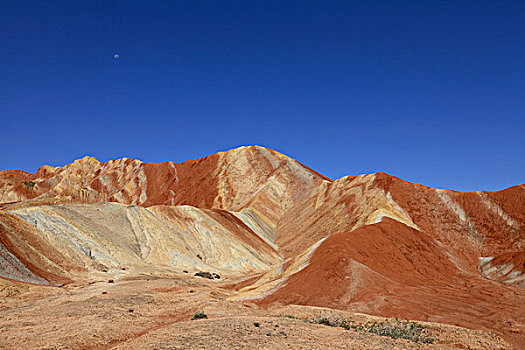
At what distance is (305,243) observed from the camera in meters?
62.0

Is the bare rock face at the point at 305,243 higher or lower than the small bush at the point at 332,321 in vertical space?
higher

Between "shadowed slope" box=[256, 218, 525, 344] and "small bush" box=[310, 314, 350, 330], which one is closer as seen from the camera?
"small bush" box=[310, 314, 350, 330]

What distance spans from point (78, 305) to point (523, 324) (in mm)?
21569

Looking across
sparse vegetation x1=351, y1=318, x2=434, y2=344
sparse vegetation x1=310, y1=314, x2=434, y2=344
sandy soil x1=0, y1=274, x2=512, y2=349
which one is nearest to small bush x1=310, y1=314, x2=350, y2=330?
sparse vegetation x1=310, y1=314, x2=434, y2=344

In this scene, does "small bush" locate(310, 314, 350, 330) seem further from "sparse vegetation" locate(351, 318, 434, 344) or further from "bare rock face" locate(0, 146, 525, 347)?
"bare rock face" locate(0, 146, 525, 347)

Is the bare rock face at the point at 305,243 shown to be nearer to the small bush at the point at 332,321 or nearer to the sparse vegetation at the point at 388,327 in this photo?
the sparse vegetation at the point at 388,327

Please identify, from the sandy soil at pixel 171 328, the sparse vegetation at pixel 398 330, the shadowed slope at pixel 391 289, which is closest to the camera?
the sandy soil at pixel 171 328

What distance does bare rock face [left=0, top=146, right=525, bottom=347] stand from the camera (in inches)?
938

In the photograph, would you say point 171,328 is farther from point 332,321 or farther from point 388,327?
point 388,327

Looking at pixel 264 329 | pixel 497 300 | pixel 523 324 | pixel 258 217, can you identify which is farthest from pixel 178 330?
pixel 258 217

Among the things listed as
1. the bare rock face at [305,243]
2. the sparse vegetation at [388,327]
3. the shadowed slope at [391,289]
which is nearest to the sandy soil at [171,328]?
the sparse vegetation at [388,327]

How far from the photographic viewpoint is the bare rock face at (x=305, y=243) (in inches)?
938

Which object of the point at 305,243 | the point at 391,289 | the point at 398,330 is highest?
the point at 305,243

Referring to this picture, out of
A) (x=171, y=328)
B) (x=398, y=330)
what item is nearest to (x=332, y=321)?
(x=398, y=330)
